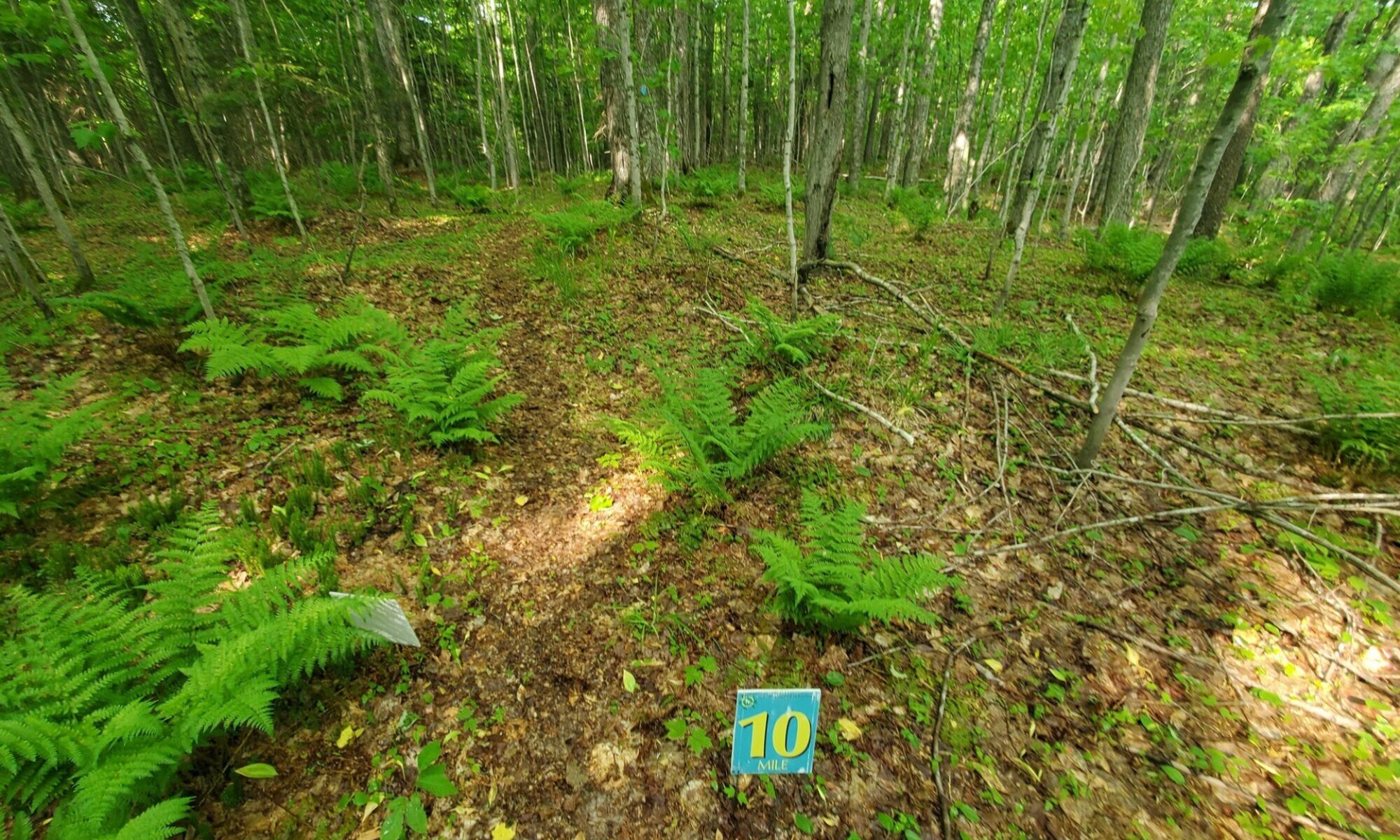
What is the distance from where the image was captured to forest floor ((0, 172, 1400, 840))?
223 centimetres

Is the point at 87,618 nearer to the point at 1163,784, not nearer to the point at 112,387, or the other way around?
the point at 112,387

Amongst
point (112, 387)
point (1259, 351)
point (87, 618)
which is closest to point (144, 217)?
point (112, 387)

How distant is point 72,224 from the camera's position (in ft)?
29.5

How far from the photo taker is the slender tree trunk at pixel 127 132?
3.78 m

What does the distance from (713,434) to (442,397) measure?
2.13 metres

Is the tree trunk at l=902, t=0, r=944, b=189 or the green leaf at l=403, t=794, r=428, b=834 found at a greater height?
the tree trunk at l=902, t=0, r=944, b=189

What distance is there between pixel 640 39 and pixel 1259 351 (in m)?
10.6

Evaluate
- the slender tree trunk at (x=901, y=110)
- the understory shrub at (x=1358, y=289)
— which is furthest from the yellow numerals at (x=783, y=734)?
the slender tree trunk at (x=901, y=110)

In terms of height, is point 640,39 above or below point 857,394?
above

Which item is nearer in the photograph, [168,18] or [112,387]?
[112,387]

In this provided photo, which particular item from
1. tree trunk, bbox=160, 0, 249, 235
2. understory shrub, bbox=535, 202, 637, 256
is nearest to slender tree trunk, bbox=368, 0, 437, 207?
tree trunk, bbox=160, 0, 249, 235

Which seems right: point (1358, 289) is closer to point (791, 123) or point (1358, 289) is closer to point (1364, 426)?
point (1364, 426)

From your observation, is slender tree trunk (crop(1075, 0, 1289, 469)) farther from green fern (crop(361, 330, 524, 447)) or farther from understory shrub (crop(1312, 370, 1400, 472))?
green fern (crop(361, 330, 524, 447))

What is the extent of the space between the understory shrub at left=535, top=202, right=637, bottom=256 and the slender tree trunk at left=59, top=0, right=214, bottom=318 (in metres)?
4.07
